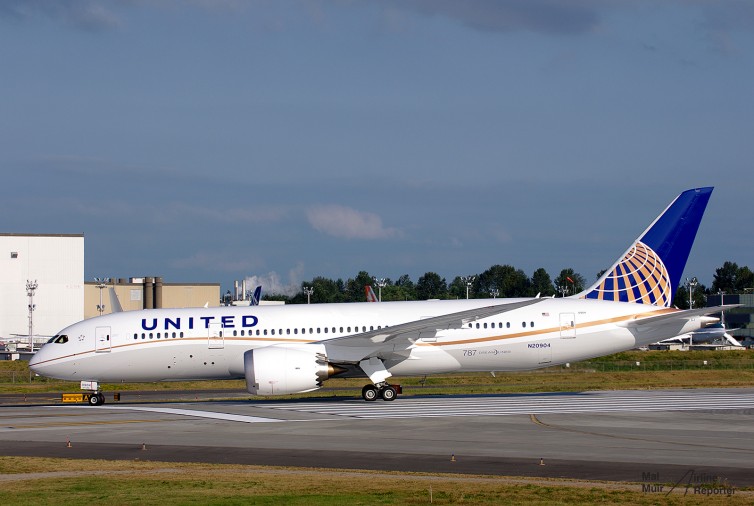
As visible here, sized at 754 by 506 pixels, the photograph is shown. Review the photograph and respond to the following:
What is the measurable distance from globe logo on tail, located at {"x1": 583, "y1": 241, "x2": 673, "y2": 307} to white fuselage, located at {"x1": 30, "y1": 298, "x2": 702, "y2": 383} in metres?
0.98

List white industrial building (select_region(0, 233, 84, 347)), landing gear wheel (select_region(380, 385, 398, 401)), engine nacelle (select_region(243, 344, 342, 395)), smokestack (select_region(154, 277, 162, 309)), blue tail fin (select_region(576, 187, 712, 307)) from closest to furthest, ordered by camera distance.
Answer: engine nacelle (select_region(243, 344, 342, 395)), landing gear wheel (select_region(380, 385, 398, 401)), blue tail fin (select_region(576, 187, 712, 307)), white industrial building (select_region(0, 233, 84, 347)), smokestack (select_region(154, 277, 162, 309))

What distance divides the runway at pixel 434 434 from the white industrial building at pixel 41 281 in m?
72.0

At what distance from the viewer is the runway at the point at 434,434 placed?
18906 millimetres

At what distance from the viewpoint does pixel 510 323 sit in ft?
118

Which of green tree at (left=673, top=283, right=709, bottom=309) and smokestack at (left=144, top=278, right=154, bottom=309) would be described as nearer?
smokestack at (left=144, top=278, right=154, bottom=309)

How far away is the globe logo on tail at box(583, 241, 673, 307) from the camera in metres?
37.4

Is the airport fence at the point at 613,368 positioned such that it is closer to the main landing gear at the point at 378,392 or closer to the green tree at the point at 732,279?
the main landing gear at the point at 378,392

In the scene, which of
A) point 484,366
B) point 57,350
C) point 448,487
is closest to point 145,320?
point 57,350

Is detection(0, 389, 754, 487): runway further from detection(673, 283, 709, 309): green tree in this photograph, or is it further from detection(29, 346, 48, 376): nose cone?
detection(673, 283, 709, 309): green tree

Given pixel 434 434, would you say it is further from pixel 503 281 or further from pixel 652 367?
pixel 503 281

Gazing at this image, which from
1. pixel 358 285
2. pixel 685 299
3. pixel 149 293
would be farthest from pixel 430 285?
pixel 149 293

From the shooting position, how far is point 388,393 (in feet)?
114

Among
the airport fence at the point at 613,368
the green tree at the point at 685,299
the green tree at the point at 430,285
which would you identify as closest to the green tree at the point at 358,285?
the green tree at the point at 430,285

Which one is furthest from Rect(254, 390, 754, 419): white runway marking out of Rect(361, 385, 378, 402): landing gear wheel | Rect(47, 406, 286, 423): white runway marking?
Rect(47, 406, 286, 423): white runway marking
